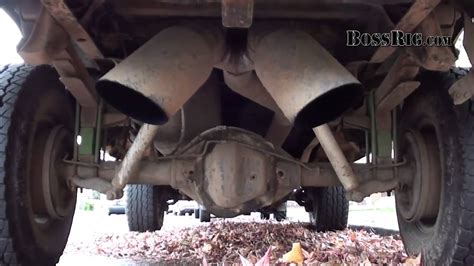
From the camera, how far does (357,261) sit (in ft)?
10.1

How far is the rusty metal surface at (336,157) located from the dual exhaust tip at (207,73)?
0.44 metres

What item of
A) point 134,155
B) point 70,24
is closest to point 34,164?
point 134,155

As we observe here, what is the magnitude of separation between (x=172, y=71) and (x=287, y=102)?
0.44 metres

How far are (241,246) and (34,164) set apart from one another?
2252mm

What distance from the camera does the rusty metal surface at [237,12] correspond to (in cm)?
173

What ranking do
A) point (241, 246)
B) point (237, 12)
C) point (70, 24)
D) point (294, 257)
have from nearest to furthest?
1. point (237, 12)
2. point (70, 24)
3. point (294, 257)
4. point (241, 246)

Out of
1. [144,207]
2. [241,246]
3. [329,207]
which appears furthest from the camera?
[329,207]

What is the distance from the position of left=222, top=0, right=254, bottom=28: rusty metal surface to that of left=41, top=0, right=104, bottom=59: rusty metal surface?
1.90 ft

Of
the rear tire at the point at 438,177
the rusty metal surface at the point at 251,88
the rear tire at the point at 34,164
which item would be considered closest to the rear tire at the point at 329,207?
the rear tire at the point at 438,177

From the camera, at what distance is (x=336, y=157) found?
2553mm

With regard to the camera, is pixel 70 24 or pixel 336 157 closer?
pixel 70 24

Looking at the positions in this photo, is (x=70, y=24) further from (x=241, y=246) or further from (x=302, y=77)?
(x=241, y=246)

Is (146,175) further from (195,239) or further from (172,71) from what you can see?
(195,239)

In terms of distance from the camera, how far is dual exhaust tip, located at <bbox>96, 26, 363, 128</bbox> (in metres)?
1.84
